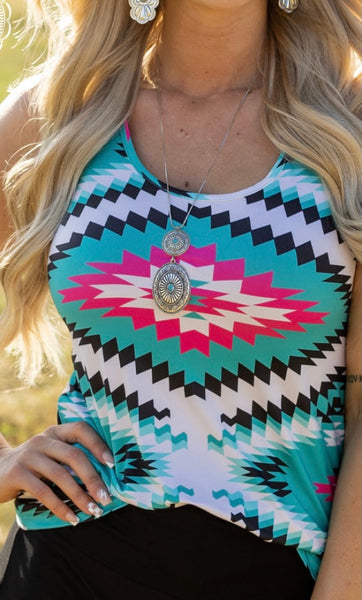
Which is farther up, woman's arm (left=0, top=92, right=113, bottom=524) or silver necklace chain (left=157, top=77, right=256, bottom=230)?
silver necklace chain (left=157, top=77, right=256, bottom=230)

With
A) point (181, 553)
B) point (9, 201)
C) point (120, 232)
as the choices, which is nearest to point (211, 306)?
point (120, 232)

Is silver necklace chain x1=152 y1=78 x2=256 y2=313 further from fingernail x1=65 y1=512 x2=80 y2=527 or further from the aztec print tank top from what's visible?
fingernail x1=65 y1=512 x2=80 y2=527

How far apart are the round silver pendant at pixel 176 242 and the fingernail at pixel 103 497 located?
1.78ft

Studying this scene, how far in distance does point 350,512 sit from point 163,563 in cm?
40

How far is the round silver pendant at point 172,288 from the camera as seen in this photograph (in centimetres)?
207

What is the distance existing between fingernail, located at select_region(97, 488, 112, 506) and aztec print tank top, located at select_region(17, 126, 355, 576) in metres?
0.03

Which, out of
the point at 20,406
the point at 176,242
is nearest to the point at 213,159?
the point at 176,242

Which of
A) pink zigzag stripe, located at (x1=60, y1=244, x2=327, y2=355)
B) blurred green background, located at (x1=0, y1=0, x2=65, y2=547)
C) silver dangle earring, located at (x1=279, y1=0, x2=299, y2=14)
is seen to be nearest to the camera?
pink zigzag stripe, located at (x1=60, y1=244, x2=327, y2=355)

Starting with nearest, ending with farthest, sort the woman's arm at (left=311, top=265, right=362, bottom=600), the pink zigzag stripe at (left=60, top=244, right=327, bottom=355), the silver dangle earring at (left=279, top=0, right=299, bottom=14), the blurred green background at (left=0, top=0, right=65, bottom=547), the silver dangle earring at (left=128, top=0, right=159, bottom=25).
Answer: the woman's arm at (left=311, top=265, right=362, bottom=600), the pink zigzag stripe at (left=60, top=244, right=327, bottom=355), the silver dangle earring at (left=279, top=0, right=299, bottom=14), the silver dangle earring at (left=128, top=0, right=159, bottom=25), the blurred green background at (left=0, top=0, right=65, bottom=547)

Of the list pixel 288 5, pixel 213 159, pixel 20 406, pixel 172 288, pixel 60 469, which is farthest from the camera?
pixel 20 406

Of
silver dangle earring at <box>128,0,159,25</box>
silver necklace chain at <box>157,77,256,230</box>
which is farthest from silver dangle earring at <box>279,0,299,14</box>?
silver dangle earring at <box>128,0,159,25</box>

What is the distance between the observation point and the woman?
6.60ft

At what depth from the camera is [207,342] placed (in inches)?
81.8

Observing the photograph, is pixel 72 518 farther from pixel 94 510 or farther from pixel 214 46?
pixel 214 46
